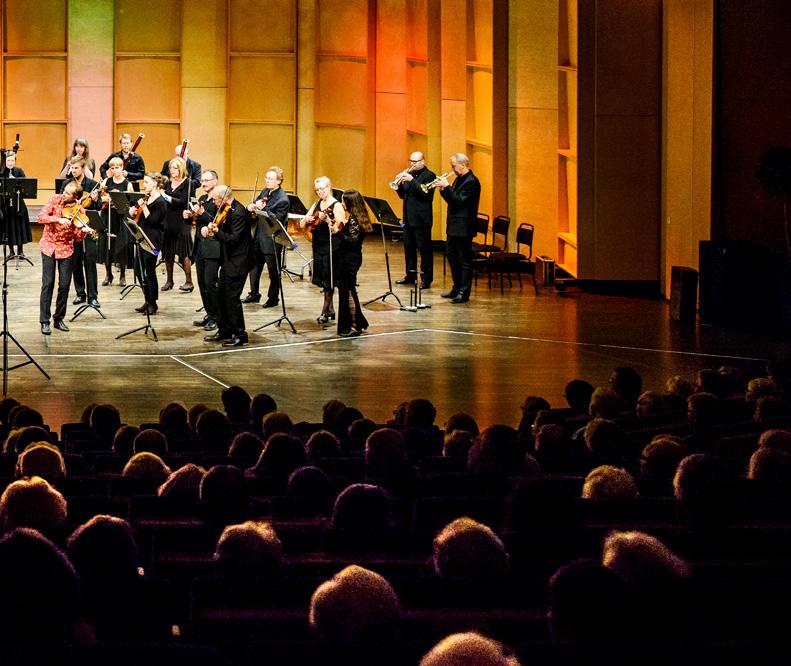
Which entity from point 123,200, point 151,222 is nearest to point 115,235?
point 151,222

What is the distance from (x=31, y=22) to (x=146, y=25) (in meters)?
2.19

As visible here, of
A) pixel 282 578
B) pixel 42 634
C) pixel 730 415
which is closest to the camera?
pixel 42 634

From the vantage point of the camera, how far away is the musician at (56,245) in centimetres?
1347

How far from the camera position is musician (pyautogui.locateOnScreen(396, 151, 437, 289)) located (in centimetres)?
1722

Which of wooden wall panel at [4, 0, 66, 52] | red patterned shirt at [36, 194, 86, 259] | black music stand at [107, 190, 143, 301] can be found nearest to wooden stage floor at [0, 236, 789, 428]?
red patterned shirt at [36, 194, 86, 259]

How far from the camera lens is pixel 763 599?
10.7 feet

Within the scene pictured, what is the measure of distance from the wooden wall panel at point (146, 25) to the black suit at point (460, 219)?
993 centimetres

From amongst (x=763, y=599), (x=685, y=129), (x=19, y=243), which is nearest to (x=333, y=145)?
(x=19, y=243)

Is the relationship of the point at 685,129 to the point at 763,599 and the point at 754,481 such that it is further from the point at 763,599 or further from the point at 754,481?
the point at 763,599

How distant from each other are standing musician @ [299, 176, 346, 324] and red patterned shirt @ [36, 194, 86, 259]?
8.17 ft

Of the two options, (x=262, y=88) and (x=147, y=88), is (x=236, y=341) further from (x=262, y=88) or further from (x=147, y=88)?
(x=147, y=88)

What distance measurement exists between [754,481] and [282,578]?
90.6 inches

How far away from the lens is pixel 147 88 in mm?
24500

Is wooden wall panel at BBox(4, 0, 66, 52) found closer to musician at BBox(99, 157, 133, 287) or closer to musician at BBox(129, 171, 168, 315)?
musician at BBox(99, 157, 133, 287)
